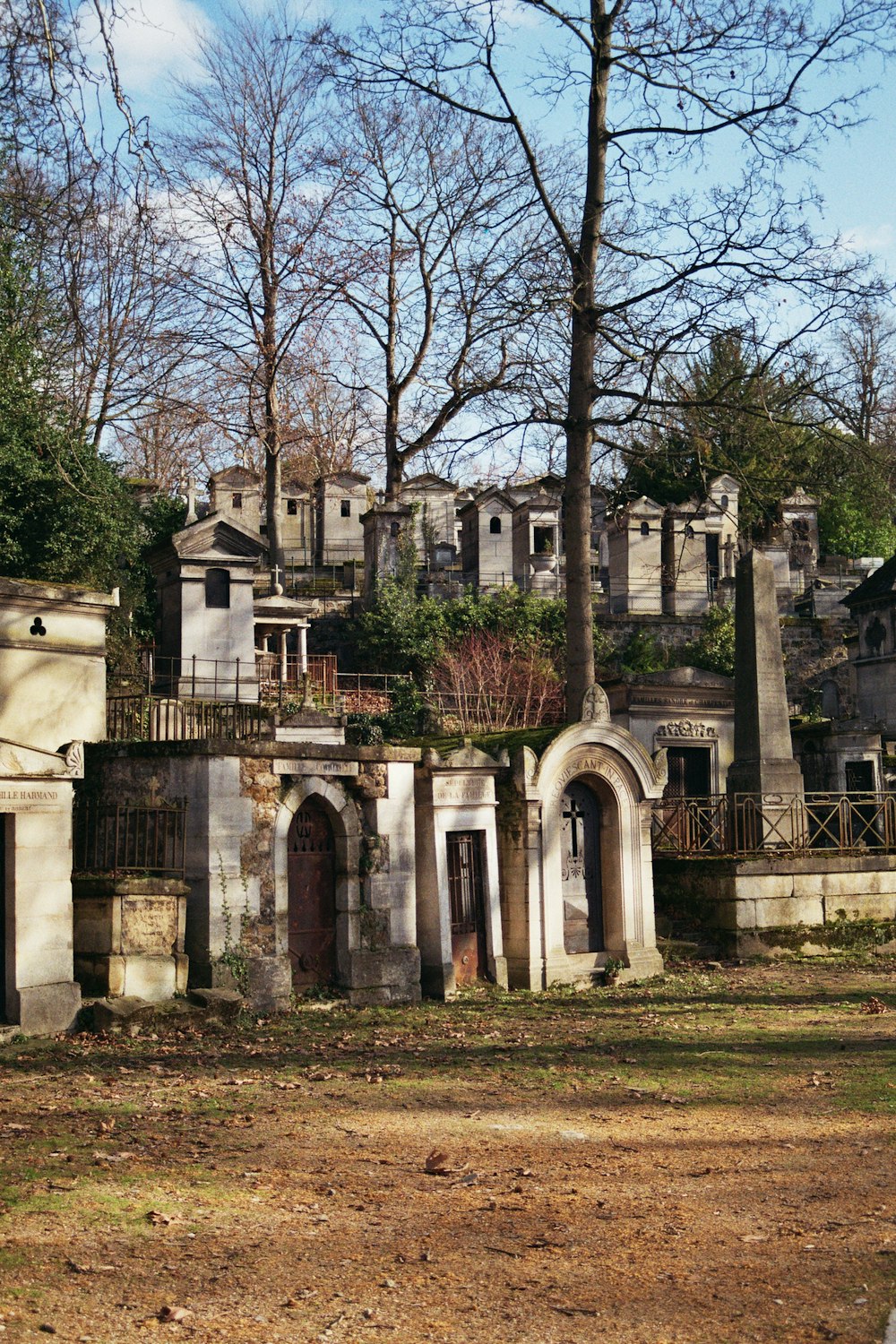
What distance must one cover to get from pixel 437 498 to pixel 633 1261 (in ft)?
141

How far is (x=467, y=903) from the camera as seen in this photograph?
15.7m

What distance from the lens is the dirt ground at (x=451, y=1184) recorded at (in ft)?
19.1

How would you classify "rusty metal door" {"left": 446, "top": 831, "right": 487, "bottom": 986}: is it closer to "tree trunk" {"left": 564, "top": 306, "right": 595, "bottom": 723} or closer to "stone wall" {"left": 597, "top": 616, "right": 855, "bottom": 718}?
"tree trunk" {"left": 564, "top": 306, "right": 595, "bottom": 723}

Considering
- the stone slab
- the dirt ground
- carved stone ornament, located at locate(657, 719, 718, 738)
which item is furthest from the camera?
carved stone ornament, located at locate(657, 719, 718, 738)

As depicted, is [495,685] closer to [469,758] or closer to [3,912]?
[469,758]

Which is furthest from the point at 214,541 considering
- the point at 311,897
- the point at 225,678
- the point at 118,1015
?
the point at 118,1015

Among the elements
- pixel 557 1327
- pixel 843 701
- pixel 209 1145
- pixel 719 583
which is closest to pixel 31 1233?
pixel 209 1145

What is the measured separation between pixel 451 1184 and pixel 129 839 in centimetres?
694

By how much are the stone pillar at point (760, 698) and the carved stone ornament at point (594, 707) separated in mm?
4141

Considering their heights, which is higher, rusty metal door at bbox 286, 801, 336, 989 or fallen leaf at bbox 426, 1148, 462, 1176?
rusty metal door at bbox 286, 801, 336, 989

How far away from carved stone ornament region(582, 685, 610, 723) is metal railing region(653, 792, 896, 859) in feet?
10.5

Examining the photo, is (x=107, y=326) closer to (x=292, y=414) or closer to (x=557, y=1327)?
(x=292, y=414)

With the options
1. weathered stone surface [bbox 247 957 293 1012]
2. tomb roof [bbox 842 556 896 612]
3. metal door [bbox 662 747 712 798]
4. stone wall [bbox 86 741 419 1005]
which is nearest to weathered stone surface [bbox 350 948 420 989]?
stone wall [bbox 86 741 419 1005]

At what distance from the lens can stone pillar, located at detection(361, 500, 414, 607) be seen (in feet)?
107
